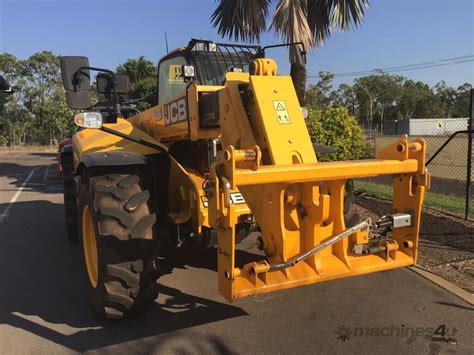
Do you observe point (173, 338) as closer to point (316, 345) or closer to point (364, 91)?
point (316, 345)

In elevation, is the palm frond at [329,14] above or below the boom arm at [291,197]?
above

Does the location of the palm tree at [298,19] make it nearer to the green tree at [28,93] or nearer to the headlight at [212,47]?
the headlight at [212,47]

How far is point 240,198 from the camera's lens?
12.9ft

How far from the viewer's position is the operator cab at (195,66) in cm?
526

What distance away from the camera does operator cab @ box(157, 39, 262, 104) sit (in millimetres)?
5262

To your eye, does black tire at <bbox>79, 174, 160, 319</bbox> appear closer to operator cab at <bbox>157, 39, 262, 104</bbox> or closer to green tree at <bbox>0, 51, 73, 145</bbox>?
operator cab at <bbox>157, 39, 262, 104</bbox>

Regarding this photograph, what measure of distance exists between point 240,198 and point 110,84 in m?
1.95

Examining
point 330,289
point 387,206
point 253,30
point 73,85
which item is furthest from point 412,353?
point 253,30

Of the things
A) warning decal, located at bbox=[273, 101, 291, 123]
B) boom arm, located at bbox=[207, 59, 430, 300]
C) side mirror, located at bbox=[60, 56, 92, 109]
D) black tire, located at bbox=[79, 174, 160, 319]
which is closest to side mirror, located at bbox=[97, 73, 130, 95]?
side mirror, located at bbox=[60, 56, 92, 109]

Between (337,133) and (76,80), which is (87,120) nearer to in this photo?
(76,80)

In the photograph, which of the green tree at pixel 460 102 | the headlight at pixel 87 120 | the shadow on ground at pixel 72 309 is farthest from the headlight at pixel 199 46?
the green tree at pixel 460 102

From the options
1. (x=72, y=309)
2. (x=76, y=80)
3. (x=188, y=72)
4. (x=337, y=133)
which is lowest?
(x=72, y=309)

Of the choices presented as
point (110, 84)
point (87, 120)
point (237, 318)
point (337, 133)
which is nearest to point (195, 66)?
point (110, 84)

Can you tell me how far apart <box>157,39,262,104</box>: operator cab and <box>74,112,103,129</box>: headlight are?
1.30 meters
